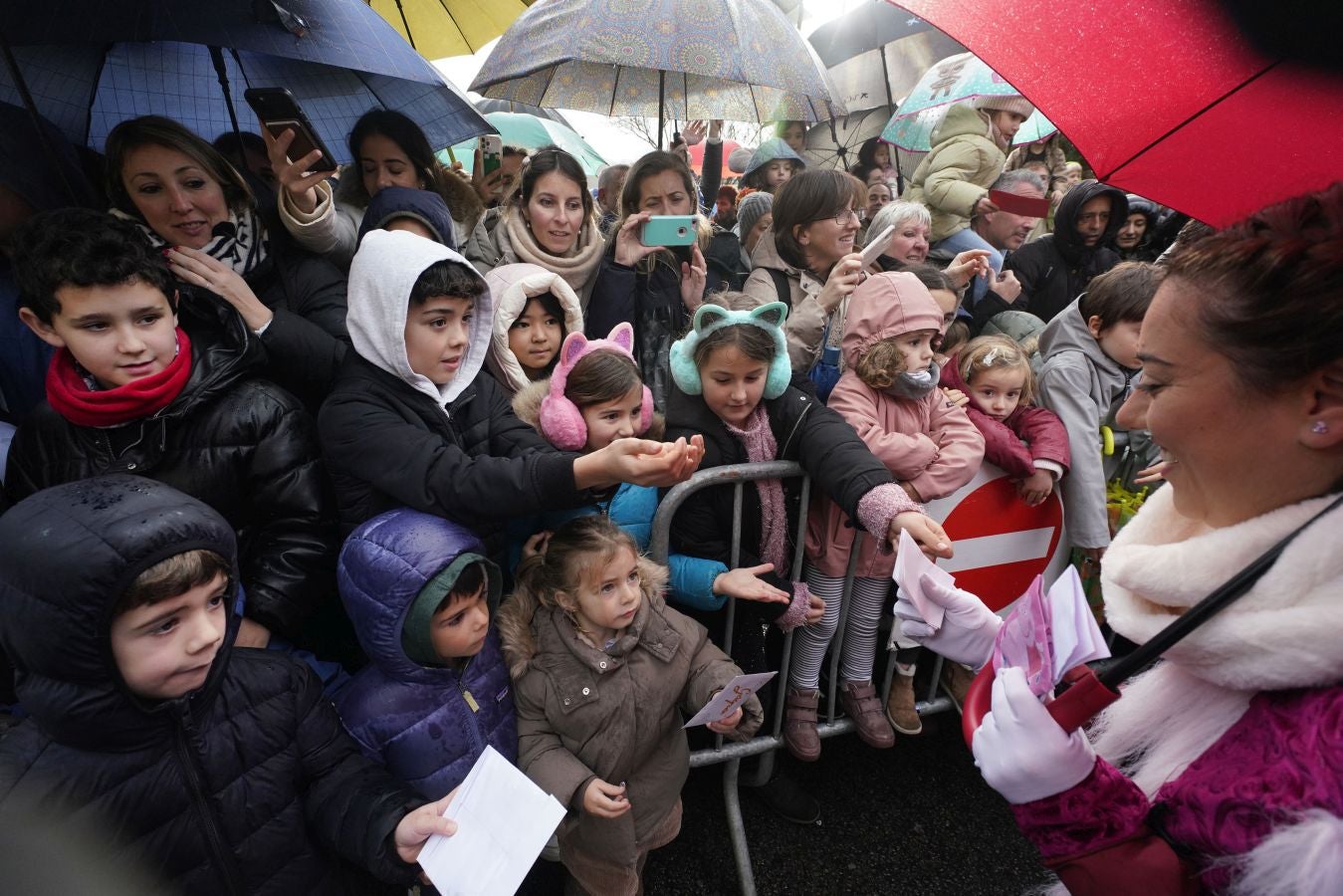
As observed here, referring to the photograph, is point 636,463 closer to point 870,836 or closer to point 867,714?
point 867,714

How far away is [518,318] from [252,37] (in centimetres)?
128

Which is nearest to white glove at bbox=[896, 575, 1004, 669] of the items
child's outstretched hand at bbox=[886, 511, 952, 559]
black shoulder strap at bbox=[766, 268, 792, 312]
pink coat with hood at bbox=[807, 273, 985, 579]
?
child's outstretched hand at bbox=[886, 511, 952, 559]

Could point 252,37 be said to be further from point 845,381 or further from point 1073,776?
point 1073,776

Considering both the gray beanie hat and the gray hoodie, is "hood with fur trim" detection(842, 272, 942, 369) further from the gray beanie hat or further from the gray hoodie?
the gray beanie hat

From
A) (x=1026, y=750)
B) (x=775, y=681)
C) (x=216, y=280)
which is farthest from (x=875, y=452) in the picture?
(x=216, y=280)

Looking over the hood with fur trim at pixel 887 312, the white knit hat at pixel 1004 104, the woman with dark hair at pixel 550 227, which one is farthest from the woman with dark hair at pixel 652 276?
the white knit hat at pixel 1004 104

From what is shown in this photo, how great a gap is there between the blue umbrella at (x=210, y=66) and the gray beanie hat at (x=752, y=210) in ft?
7.71

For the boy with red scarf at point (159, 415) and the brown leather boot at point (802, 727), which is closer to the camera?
the boy with red scarf at point (159, 415)

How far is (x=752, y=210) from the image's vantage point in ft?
16.9

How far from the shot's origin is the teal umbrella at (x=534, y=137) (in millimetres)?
6832

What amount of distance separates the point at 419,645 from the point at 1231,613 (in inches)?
69.8

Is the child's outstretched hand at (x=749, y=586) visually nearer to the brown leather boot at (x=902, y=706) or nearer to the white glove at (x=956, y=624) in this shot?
the white glove at (x=956, y=624)

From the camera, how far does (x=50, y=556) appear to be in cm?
127

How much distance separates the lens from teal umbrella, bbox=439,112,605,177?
6832 mm
